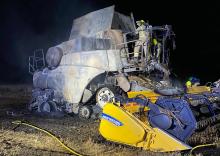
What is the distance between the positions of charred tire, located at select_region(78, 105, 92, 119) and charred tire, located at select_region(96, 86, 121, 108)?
0.40m

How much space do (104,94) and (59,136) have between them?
12.8ft

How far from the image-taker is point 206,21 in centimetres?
3244

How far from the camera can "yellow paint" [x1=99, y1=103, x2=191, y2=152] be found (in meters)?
8.49

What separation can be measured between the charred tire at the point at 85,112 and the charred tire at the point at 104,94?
40 centimetres

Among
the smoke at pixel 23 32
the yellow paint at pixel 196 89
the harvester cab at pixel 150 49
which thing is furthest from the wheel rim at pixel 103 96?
the smoke at pixel 23 32

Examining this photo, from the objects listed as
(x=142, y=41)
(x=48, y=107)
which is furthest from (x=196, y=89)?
(x=48, y=107)

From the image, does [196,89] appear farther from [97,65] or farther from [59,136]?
[59,136]

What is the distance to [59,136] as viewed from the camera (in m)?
10.8

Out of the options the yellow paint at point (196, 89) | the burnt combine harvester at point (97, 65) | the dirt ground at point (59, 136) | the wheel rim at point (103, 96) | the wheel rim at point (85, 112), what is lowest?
the dirt ground at point (59, 136)

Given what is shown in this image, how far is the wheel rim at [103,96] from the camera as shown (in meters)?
14.3

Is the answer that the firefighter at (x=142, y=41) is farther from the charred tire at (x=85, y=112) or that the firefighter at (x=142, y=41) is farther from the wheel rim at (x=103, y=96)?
the charred tire at (x=85, y=112)

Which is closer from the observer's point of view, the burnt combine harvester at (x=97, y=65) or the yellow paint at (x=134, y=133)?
the yellow paint at (x=134, y=133)

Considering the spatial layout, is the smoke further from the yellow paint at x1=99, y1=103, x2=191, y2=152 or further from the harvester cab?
the yellow paint at x1=99, y1=103, x2=191, y2=152

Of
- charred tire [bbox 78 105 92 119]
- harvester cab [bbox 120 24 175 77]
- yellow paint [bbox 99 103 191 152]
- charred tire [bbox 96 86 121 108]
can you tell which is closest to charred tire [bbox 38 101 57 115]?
charred tire [bbox 78 105 92 119]
